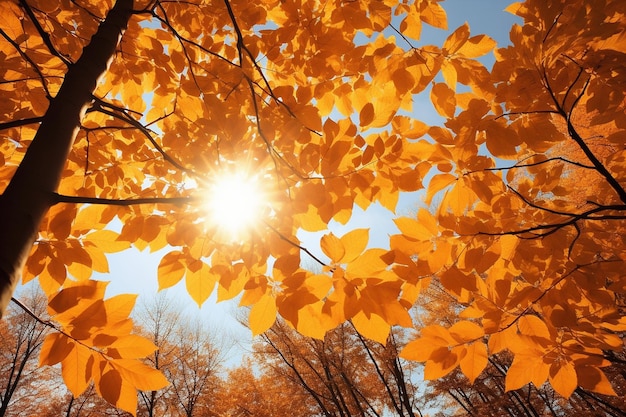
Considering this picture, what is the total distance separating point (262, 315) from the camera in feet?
3.41

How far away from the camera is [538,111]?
1.14 metres

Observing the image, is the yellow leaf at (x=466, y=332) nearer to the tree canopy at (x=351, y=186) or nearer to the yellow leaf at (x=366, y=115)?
the tree canopy at (x=351, y=186)

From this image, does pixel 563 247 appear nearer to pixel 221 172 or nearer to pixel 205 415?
pixel 221 172

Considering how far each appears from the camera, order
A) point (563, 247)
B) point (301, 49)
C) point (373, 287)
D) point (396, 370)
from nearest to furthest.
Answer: point (373, 287)
point (563, 247)
point (301, 49)
point (396, 370)

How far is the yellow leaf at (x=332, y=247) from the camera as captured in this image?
0.91 m

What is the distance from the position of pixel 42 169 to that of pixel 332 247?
2.43 ft

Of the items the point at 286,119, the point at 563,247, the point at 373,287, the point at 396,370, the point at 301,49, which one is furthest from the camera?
the point at 396,370

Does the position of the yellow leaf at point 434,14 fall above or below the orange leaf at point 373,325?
above

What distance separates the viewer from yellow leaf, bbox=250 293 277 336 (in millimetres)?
1027

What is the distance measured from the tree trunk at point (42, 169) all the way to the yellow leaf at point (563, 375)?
165cm

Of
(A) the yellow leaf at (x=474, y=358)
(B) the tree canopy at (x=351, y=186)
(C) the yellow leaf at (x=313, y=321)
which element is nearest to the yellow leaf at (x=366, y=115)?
(B) the tree canopy at (x=351, y=186)

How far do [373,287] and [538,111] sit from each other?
0.95 metres

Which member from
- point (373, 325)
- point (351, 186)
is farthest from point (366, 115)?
point (373, 325)

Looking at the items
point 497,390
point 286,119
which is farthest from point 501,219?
point 497,390
